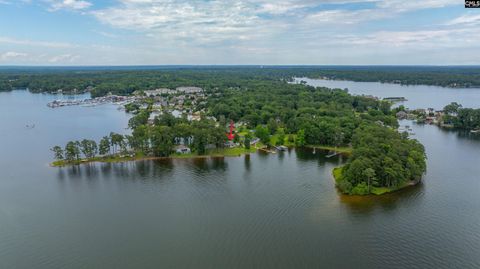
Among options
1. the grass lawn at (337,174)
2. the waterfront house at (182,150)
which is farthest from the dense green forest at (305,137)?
the waterfront house at (182,150)

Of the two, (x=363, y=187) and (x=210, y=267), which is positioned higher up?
(x=363, y=187)

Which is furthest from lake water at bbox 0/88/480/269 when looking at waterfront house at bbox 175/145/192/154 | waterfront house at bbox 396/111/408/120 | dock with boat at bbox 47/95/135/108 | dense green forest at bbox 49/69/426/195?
dock with boat at bbox 47/95/135/108

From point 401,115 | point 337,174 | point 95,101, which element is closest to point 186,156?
point 337,174

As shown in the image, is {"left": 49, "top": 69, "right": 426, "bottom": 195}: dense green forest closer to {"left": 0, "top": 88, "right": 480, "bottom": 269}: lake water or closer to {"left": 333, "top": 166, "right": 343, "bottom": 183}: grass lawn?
{"left": 333, "top": 166, "right": 343, "bottom": 183}: grass lawn

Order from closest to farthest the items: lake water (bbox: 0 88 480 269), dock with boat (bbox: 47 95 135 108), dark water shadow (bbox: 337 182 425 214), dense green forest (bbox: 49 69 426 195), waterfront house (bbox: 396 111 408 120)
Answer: lake water (bbox: 0 88 480 269) < dark water shadow (bbox: 337 182 425 214) < dense green forest (bbox: 49 69 426 195) < waterfront house (bbox: 396 111 408 120) < dock with boat (bbox: 47 95 135 108)

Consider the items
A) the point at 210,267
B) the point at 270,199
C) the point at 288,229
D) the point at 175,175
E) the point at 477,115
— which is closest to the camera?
the point at 210,267

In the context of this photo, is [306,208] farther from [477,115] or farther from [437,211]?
[477,115]

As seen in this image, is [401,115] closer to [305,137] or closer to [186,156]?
[305,137]

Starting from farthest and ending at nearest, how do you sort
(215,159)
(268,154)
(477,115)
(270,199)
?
(477,115), (268,154), (215,159), (270,199)

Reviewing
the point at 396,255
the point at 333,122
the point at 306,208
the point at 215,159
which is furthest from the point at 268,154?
the point at 396,255
